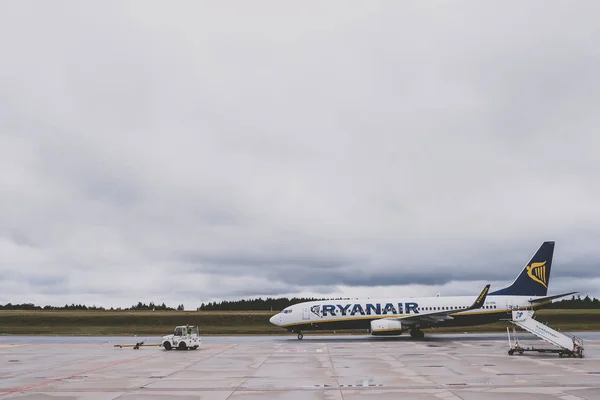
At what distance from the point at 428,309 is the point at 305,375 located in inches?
1192

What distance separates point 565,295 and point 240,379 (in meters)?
36.0

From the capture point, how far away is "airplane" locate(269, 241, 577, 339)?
50031mm

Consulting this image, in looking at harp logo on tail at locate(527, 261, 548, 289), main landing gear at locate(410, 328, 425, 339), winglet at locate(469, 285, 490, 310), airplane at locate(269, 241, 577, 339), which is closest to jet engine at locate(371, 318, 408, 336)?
airplane at locate(269, 241, 577, 339)

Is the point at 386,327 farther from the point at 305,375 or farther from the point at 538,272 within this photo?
the point at 305,375

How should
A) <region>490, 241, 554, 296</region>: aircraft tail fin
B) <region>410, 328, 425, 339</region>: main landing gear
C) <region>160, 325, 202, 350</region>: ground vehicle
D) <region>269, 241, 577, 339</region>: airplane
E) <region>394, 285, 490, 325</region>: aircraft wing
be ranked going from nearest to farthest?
<region>160, 325, 202, 350</region>: ground vehicle
<region>394, 285, 490, 325</region>: aircraft wing
<region>269, 241, 577, 339</region>: airplane
<region>410, 328, 425, 339</region>: main landing gear
<region>490, 241, 554, 296</region>: aircraft tail fin

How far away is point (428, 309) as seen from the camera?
51.0 meters

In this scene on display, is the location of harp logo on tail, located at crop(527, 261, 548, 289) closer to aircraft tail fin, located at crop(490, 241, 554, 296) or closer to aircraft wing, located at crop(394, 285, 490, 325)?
aircraft tail fin, located at crop(490, 241, 554, 296)

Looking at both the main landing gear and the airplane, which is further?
the main landing gear

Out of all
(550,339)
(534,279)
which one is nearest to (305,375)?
(550,339)

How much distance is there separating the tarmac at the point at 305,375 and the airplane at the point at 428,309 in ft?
45.3

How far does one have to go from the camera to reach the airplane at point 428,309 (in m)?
50.0

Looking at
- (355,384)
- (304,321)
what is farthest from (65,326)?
(355,384)

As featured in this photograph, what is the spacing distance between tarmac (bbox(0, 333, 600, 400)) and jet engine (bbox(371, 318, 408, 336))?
1187cm

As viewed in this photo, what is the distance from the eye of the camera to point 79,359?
108 feet
